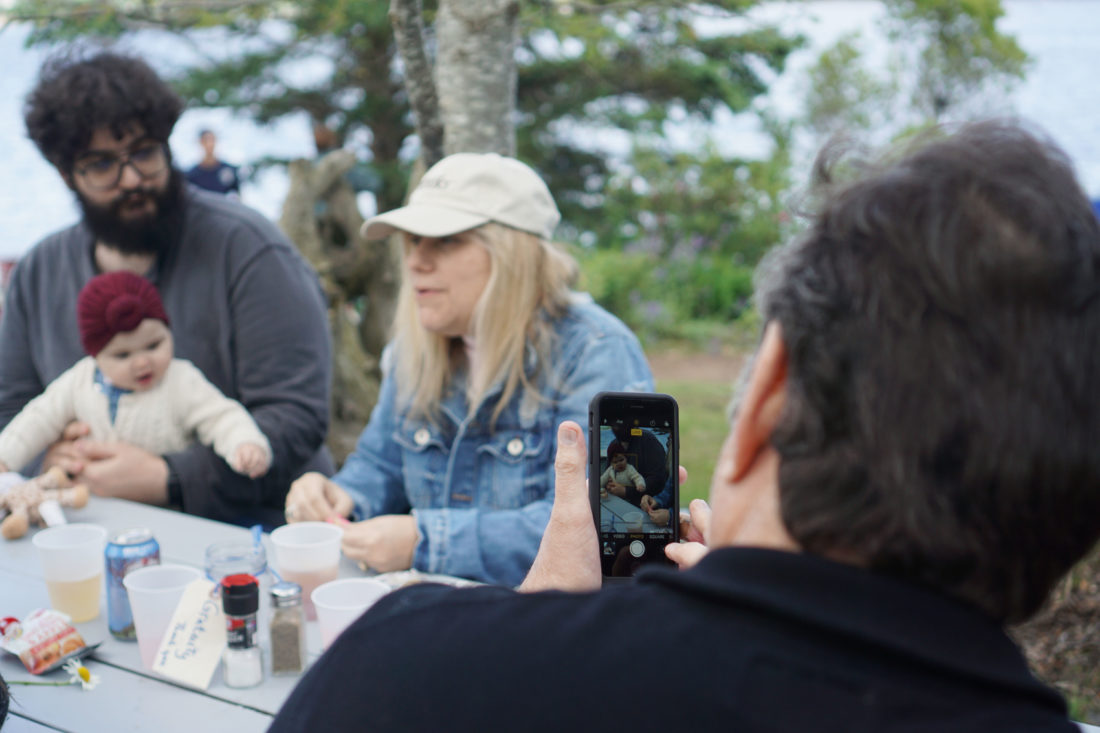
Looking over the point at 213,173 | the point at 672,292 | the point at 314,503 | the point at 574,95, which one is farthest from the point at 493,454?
the point at 672,292

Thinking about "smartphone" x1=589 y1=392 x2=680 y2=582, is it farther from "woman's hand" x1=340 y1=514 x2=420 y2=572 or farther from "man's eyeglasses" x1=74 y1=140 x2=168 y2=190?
"man's eyeglasses" x1=74 y1=140 x2=168 y2=190

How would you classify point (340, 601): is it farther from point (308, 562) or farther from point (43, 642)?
point (43, 642)

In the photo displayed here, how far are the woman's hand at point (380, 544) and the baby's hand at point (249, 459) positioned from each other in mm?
660

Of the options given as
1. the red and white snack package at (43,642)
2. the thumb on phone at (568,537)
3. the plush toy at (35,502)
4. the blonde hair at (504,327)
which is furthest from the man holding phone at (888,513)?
the plush toy at (35,502)

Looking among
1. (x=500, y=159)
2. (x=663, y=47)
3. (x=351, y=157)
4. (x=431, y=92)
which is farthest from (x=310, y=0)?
(x=500, y=159)

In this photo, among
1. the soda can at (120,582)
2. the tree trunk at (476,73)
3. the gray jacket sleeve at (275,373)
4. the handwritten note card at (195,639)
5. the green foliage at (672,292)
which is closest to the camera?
the handwritten note card at (195,639)

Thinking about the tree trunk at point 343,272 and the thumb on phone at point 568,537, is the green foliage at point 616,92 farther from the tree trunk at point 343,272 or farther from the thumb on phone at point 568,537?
the thumb on phone at point 568,537

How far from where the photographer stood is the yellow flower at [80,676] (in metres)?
1.43

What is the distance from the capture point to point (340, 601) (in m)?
1.54

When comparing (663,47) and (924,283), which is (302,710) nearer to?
(924,283)

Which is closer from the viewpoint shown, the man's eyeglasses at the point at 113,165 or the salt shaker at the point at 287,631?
the salt shaker at the point at 287,631

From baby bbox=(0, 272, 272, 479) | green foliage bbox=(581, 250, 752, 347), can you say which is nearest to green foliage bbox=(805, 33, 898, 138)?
green foliage bbox=(581, 250, 752, 347)

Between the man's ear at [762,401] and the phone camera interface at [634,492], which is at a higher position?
the man's ear at [762,401]

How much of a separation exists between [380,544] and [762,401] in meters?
1.29
